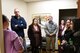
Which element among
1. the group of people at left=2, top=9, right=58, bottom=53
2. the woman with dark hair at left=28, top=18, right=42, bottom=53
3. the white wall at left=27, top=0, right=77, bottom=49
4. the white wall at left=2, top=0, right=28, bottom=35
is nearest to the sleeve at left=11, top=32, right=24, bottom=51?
the group of people at left=2, top=9, right=58, bottom=53

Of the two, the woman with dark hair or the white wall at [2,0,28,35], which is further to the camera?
the white wall at [2,0,28,35]

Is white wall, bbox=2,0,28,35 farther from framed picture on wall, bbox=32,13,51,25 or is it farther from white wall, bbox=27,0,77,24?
framed picture on wall, bbox=32,13,51,25

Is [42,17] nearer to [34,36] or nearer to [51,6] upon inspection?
[51,6]

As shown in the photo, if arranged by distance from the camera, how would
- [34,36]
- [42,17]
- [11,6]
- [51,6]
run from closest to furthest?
[34,36]
[11,6]
[51,6]
[42,17]

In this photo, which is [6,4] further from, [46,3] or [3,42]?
[3,42]

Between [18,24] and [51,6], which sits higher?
[51,6]

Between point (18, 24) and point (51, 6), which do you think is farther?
point (51, 6)

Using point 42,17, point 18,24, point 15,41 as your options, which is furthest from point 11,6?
point 15,41

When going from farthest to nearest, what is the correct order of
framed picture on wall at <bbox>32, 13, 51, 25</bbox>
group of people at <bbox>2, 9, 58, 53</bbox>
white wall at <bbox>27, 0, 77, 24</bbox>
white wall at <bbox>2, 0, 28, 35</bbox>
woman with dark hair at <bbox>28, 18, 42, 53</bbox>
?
framed picture on wall at <bbox>32, 13, 51, 25</bbox>
white wall at <bbox>27, 0, 77, 24</bbox>
white wall at <bbox>2, 0, 28, 35</bbox>
woman with dark hair at <bbox>28, 18, 42, 53</bbox>
group of people at <bbox>2, 9, 58, 53</bbox>

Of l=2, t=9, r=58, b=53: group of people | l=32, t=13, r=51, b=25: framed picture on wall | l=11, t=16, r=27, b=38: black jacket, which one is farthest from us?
l=32, t=13, r=51, b=25: framed picture on wall

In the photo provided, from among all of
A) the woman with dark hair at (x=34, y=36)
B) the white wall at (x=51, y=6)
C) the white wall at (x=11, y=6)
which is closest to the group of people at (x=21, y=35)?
the woman with dark hair at (x=34, y=36)

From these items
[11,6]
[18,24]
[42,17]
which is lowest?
[18,24]

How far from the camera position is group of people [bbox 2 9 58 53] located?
5.59 feet

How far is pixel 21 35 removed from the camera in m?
4.21
